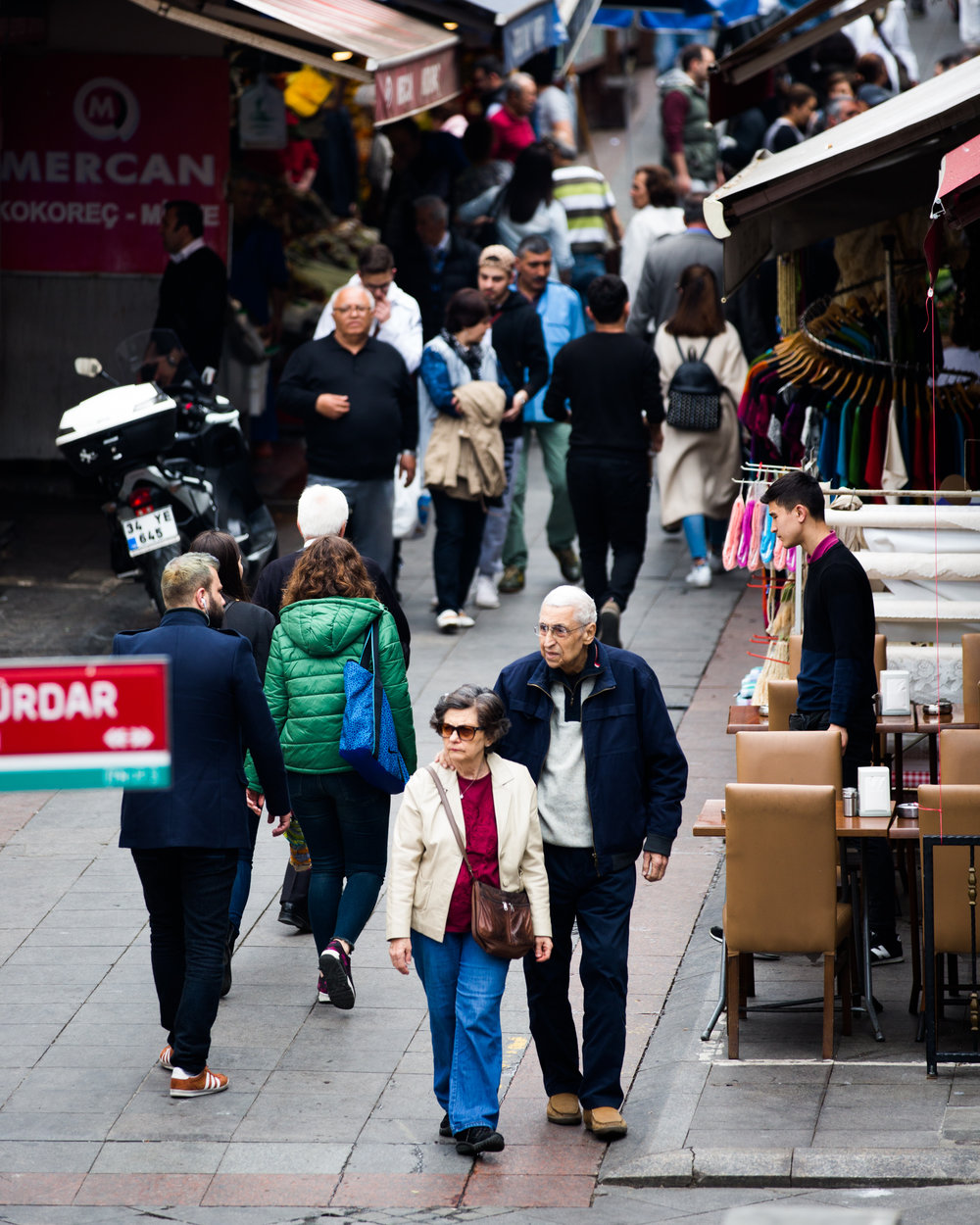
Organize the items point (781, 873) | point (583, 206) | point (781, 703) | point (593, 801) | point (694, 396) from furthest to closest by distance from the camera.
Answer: point (583, 206) → point (694, 396) → point (781, 703) → point (781, 873) → point (593, 801)

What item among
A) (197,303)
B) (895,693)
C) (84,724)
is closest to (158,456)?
(197,303)

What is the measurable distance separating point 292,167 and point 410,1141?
38.6 ft

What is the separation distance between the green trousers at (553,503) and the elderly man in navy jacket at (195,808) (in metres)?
6.17

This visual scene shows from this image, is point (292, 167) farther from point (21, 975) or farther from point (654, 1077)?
point (654, 1077)

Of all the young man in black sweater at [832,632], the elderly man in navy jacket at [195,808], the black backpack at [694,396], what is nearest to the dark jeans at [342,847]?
the elderly man in navy jacket at [195,808]

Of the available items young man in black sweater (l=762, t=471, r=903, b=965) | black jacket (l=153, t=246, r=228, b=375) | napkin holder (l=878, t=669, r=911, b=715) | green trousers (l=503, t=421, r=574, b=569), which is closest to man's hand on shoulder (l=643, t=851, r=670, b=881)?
young man in black sweater (l=762, t=471, r=903, b=965)

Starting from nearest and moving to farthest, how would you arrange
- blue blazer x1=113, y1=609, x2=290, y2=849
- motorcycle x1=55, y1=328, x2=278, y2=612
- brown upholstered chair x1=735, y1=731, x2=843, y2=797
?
blue blazer x1=113, y1=609, x2=290, y2=849, brown upholstered chair x1=735, y1=731, x2=843, y2=797, motorcycle x1=55, y1=328, x2=278, y2=612

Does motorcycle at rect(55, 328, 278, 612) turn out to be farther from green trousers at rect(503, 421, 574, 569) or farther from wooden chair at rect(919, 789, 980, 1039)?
wooden chair at rect(919, 789, 980, 1039)

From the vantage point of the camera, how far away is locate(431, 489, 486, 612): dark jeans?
11688 mm

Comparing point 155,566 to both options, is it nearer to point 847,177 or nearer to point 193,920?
point 847,177

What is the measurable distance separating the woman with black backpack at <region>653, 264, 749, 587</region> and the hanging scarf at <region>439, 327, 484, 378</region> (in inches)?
58.0

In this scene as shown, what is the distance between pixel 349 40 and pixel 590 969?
23.7ft

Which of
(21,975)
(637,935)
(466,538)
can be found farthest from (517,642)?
(21,975)

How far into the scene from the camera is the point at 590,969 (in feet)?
20.8
